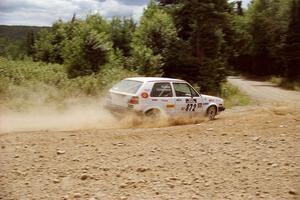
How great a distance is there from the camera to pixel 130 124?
35.1 feet

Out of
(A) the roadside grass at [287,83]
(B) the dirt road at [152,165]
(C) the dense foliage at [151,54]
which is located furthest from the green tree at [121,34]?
(B) the dirt road at [152,165]

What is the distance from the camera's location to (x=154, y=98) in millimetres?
11047

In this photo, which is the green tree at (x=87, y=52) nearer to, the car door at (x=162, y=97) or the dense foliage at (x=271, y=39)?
the car door at (x=162, y=97)

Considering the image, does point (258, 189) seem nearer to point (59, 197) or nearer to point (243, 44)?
point (59, 197)

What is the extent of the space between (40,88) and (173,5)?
1474 cm

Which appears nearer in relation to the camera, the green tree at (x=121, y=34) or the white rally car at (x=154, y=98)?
the white rally car at (x=154, y=98)

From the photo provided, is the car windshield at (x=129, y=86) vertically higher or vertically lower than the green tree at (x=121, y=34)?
lower

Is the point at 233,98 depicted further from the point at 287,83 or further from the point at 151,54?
the point at 287,83

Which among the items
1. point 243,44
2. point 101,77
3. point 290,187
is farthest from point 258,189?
point 243,44

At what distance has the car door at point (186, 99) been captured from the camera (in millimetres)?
11688

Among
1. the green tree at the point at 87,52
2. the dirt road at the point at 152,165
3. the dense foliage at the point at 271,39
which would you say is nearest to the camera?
the dirt road at the point at 152,165

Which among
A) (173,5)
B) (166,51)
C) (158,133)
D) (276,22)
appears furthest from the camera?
(276,22)

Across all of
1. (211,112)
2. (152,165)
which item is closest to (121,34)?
(211,112)

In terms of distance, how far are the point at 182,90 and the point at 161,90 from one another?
90 centimetres
